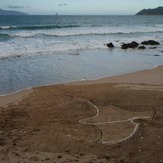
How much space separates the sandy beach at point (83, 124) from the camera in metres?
8.05

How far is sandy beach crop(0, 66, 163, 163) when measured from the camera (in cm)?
805

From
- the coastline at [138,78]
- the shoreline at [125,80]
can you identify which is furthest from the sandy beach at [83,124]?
the coastline at [138,78]

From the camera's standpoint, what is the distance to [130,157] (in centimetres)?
794

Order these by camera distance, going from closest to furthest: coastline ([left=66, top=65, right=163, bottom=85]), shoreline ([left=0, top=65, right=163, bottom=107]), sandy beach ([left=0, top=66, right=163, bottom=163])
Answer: sandy beach ([left=0, top=66, right=163, bottom=163]) < shoreline ([left=0, top=65, right=163, bottom=107]) < coastline ([left=66, top=65, right=163, bottom=85])

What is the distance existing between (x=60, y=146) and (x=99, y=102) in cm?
388

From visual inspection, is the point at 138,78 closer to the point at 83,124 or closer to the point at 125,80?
the point at 125,80

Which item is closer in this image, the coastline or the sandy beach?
the sandy beach

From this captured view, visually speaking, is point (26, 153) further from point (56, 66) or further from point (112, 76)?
point (56, 66)

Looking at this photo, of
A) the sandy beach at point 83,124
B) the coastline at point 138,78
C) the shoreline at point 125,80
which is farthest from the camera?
the coastline at point 138,78

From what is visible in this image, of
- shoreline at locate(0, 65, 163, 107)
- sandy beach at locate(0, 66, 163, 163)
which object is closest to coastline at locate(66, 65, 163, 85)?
shoreline at locate(0, 65, 163, 107)

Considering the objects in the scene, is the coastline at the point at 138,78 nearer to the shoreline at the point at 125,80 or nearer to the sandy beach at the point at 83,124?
the shoreline at the point at 125,80

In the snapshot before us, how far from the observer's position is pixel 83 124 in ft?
32.7

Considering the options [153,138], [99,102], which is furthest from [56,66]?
[153,138]

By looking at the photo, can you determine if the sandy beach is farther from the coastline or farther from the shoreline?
the coastline
